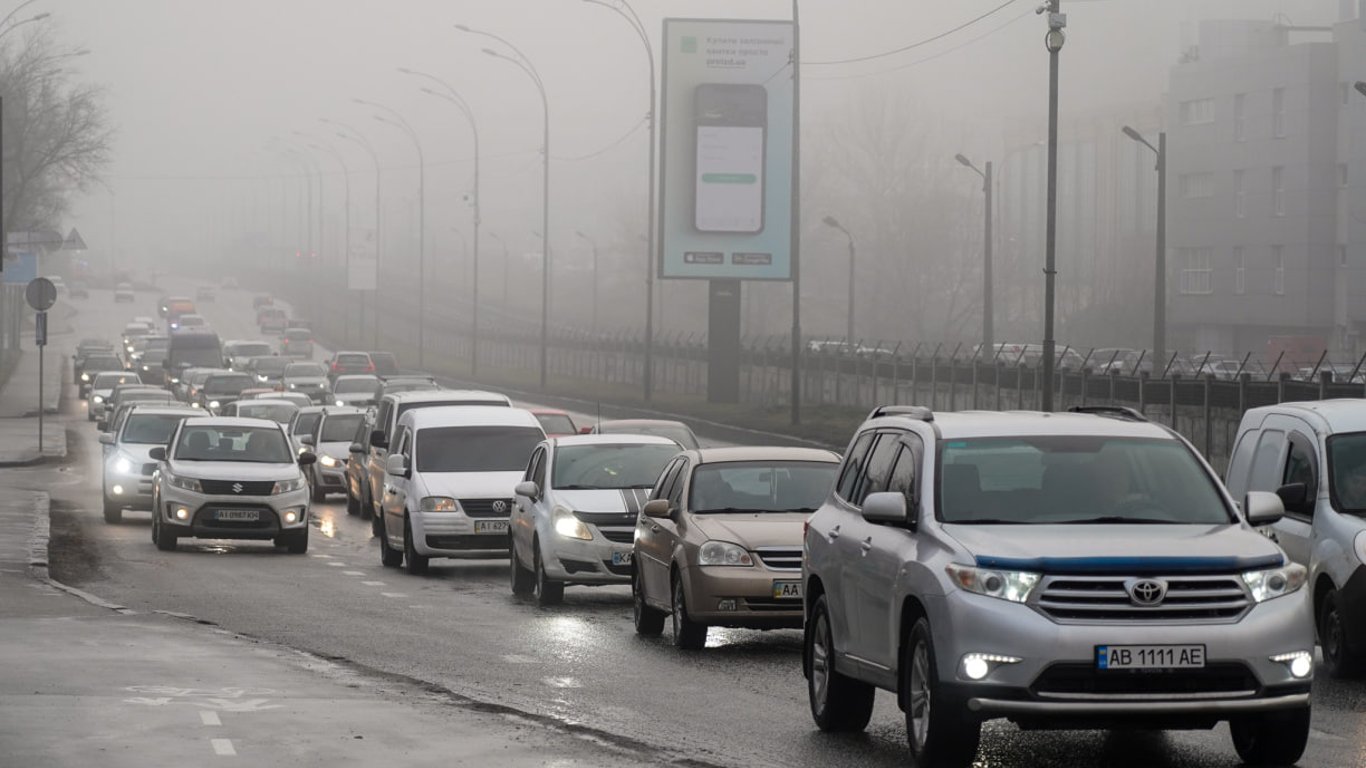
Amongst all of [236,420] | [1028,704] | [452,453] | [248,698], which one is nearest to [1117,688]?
[1028,704]

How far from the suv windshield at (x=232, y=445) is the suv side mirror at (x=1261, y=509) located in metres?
18.5

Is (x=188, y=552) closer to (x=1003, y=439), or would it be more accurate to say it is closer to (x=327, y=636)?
(x=327, y=636)

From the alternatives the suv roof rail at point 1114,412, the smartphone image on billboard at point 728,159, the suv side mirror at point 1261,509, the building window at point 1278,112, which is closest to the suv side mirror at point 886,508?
the suv roof rail at point 1114,412

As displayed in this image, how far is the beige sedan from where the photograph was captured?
49.3 ft

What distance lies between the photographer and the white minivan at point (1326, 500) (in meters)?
13.3

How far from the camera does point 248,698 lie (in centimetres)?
1179

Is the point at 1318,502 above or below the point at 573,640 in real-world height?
above

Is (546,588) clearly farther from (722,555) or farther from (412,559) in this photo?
(722,555)

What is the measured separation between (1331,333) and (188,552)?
73.8m

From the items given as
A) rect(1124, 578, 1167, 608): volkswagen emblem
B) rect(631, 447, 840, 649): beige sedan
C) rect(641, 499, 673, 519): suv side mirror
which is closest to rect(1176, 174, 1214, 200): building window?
rect(631, 447, 840, 649): beige sedan

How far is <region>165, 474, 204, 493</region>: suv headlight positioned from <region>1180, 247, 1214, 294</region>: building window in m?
77.6

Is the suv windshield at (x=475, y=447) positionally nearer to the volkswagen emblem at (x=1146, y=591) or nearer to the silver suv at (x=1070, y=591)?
the silver suv at (x=1070, y=591)

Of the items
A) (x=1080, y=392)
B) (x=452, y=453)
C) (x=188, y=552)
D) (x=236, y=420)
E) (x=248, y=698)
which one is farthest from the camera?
(x=1080, y=392)

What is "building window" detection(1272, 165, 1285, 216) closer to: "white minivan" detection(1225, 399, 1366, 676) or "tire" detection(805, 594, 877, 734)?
"white minivan" detection(1225, 399, 1366, 676)
